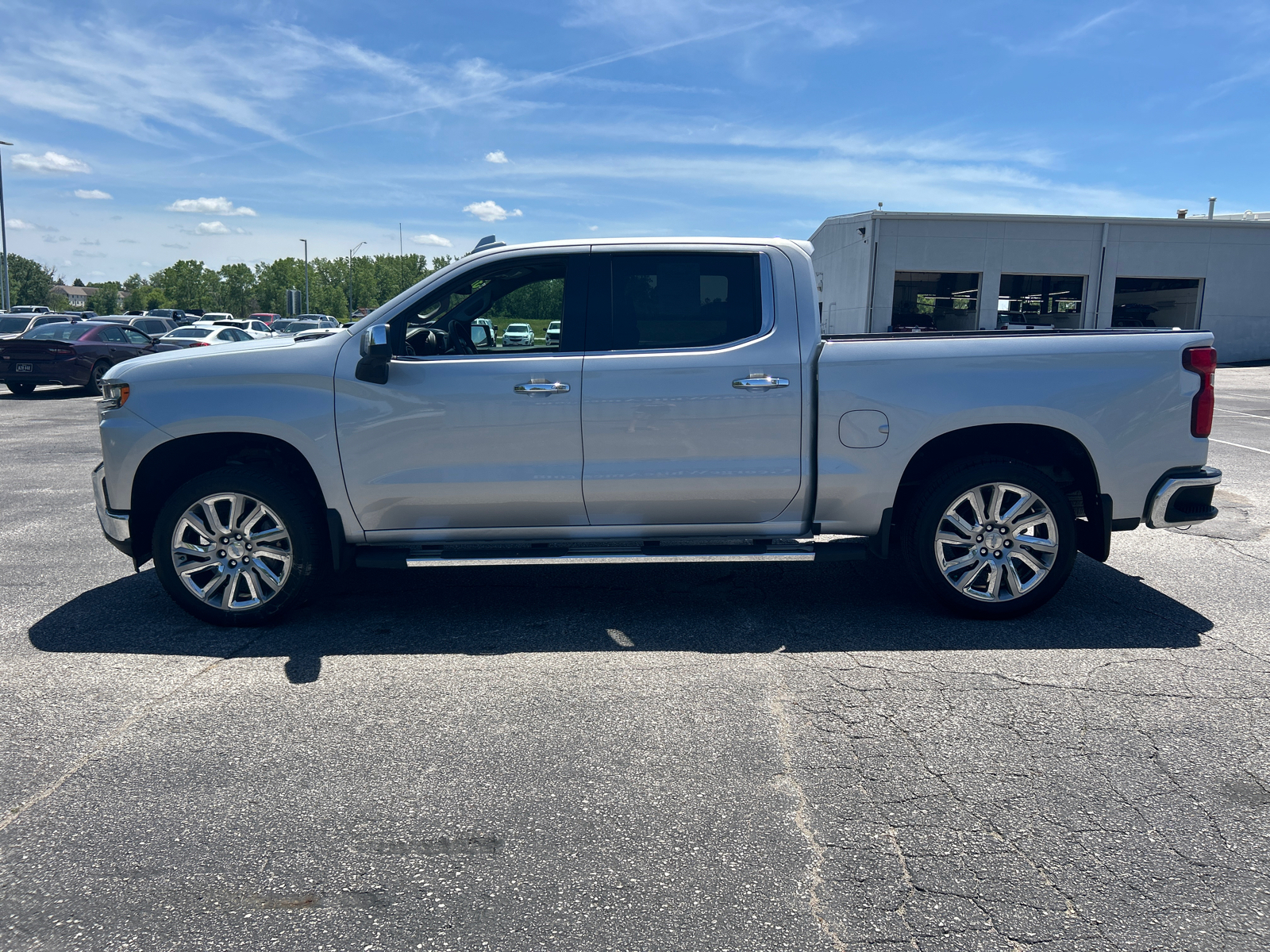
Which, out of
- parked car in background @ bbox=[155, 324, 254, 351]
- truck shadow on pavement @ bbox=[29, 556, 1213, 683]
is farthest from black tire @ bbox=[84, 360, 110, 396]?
truck shadow on pavement @ bbox=[29, 556, 1213, 683]

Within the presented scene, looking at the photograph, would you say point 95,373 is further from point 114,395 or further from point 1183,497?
point 1183,497

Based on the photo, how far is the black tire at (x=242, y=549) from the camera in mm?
4961

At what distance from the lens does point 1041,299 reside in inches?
1638

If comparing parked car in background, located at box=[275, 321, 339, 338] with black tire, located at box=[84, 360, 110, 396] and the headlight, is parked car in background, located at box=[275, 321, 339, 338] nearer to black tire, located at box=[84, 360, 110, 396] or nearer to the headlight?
black tire, located at box=[84, 360, 110, 396]

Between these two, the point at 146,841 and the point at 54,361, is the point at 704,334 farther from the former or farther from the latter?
→ the point at 54,361

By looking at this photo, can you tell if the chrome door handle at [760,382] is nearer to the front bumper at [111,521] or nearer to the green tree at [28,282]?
the front bumper at [111,521]

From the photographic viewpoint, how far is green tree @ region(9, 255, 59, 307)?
13062cm

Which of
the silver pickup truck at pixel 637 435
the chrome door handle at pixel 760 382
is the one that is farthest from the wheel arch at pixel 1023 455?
the chrome door handle at pixel 760 382

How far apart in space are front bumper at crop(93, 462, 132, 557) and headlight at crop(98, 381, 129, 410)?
32 centimetres

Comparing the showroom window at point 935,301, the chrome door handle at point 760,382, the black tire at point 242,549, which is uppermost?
the showroom window at point 935,301

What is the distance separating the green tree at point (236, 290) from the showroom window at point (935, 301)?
12228 centimetres

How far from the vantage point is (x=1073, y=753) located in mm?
3588

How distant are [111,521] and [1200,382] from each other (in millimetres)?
5933

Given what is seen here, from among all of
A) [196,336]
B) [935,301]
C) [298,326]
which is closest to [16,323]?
[196,336]
